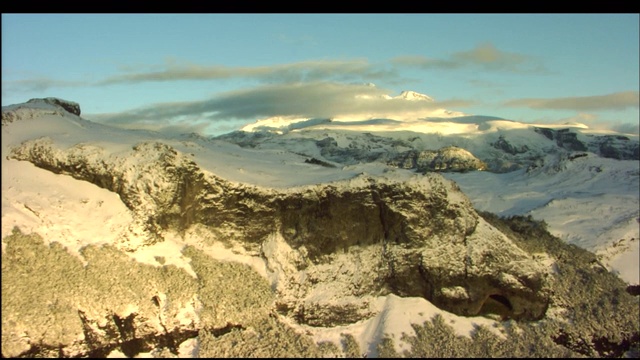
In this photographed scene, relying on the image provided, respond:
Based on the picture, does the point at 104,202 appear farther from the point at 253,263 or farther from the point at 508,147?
the point at 508,147

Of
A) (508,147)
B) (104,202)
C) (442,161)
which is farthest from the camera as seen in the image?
(508,147)

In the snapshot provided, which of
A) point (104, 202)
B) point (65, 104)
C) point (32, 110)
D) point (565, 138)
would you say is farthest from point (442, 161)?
point (104, 202)

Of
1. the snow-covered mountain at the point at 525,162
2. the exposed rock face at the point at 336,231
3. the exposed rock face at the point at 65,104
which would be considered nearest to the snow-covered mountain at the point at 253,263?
the exposed rock face at the point at 336,231

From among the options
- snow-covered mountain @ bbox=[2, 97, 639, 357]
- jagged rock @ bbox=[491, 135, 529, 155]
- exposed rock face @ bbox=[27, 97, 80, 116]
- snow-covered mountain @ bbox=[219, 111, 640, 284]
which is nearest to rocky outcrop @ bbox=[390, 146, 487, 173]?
snow-covered mountain @ bbox=[219, 111, 640, 284]

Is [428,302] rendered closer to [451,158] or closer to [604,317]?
[604,317]

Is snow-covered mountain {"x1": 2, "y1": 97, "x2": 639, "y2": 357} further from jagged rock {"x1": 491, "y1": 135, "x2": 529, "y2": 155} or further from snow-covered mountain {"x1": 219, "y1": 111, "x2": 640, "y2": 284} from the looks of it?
jagged rock {"x1": 491, "y1": 135, "x2": 529, "y2": 155}
